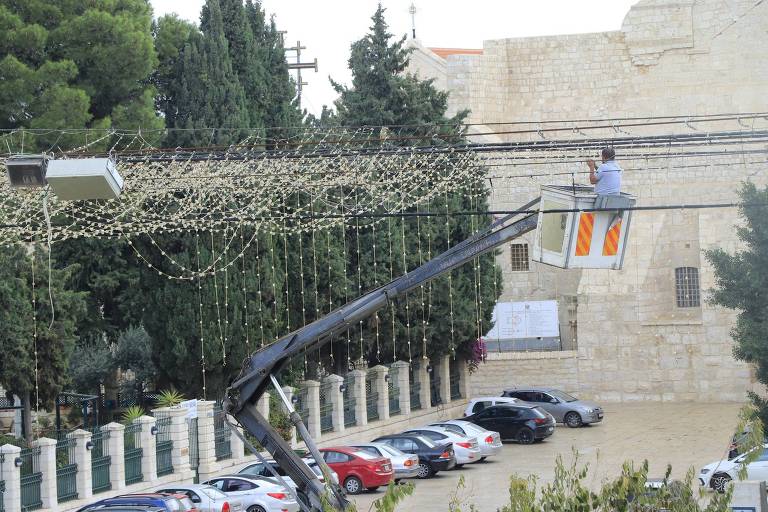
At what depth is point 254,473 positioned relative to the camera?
1013 inches

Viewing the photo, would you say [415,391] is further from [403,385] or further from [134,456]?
[134,456]

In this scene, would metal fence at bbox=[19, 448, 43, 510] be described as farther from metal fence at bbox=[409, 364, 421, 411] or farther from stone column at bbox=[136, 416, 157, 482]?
metal fence at bbox=[409, 364, 421, 411]

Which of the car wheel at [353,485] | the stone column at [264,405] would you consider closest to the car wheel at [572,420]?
the stone column at [264,405]

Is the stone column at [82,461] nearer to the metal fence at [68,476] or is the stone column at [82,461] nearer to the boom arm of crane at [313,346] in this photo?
the metal fence at [68,476]

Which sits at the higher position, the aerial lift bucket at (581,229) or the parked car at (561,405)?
the aerial lift bucket at (581,229)

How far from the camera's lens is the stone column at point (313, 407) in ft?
103

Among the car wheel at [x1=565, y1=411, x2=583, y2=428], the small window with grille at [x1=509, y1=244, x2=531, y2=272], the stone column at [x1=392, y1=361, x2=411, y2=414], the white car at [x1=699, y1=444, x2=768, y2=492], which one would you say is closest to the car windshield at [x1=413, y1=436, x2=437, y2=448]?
the white car at [x1=699, y1=444, x2=768, y2=492]

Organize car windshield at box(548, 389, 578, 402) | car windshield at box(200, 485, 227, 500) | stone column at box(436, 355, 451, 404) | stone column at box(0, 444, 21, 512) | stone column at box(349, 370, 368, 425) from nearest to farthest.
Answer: stone column at box(0, 444, 21, 512), car windshield at box(200, 485, 227, 500), stone column at box(349, 370, 368, 425), car windshield at box(548, 389, 578, 402), stone column at box(436, 355, 451, 404)

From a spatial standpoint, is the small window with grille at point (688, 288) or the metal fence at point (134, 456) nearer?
the metal fence at point (134, 456)

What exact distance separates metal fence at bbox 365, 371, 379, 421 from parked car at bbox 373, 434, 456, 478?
232 inches

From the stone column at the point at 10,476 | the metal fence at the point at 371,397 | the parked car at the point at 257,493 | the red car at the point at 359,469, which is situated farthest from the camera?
the metal fence at the point at 371,397

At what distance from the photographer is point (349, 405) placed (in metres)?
33.7

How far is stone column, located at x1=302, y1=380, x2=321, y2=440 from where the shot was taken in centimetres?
3133

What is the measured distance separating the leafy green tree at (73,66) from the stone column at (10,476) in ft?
37.1
